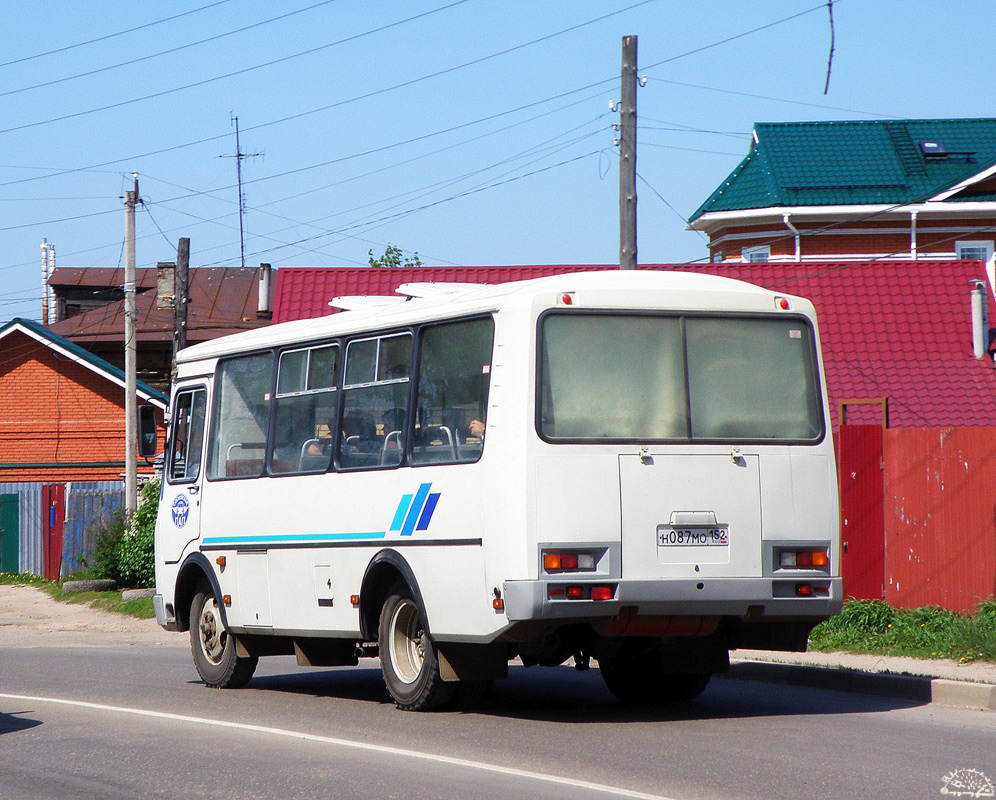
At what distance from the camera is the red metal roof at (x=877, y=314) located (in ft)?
85.4

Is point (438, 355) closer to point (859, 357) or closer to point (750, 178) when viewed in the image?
point (859, 357)

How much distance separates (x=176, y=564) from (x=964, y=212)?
3055cm

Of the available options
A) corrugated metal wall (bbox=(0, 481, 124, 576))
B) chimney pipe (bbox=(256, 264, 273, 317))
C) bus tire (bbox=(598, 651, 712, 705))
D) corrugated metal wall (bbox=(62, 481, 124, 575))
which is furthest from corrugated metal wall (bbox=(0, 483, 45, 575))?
bus tire (bbox=(598, 651, 712, 705))

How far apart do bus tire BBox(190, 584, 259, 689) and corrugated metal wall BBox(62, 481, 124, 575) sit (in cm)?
1845

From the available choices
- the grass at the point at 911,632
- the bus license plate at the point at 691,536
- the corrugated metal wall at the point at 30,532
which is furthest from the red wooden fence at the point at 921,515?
the corrugated metal wall at the point at 30,532

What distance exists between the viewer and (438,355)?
10.7m

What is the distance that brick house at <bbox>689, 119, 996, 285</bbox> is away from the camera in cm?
3966

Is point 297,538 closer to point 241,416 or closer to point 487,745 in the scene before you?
point 241,416

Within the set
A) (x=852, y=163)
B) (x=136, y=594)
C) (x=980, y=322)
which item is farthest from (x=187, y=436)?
(x=852, y=163)

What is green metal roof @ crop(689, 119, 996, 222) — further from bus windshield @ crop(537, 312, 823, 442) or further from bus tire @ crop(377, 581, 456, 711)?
bus tire @ crop(377, 581, 456, 711)

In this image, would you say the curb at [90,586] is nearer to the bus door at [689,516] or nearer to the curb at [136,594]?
the curb at [136,594]

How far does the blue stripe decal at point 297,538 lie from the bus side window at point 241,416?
0.54 metres

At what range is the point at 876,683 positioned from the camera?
11.7 metres

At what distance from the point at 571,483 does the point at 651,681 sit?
8.25ft
